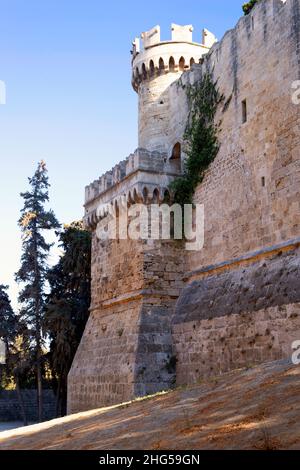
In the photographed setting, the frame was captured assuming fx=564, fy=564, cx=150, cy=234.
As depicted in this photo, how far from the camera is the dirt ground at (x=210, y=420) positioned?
5.07 m

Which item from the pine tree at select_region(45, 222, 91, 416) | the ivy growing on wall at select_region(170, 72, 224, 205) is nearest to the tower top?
the ivy growing on wall at select_region(170, 72, 224, 205)

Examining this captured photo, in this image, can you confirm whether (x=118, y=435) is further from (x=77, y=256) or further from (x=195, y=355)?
(x=77, y=256)

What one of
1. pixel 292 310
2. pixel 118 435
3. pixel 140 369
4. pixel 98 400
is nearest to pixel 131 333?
pixel 140 369

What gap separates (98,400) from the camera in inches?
614

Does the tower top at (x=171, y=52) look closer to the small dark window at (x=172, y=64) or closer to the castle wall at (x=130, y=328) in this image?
the small dark window at (x=172, y=64)

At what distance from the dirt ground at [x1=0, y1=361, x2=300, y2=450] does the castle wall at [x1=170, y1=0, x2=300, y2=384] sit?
2.86 metres

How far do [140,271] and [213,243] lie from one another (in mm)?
2180

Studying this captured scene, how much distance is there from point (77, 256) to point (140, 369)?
10.0 meters

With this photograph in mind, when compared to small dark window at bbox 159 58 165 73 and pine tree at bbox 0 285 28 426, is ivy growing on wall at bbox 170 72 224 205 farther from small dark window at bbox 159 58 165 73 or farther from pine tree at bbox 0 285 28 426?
pine tree at bbox 0 285 28 426

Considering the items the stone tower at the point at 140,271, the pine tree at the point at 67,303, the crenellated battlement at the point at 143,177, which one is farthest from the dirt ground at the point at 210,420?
the pine tree at the point at 67,303

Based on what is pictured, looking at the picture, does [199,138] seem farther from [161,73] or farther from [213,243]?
[161,73]

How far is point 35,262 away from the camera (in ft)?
78.1

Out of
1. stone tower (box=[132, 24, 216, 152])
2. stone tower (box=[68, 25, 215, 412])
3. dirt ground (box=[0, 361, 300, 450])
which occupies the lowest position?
dirt ground (box=[0, 361, 300, 450])

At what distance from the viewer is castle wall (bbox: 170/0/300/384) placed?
1169 cm
